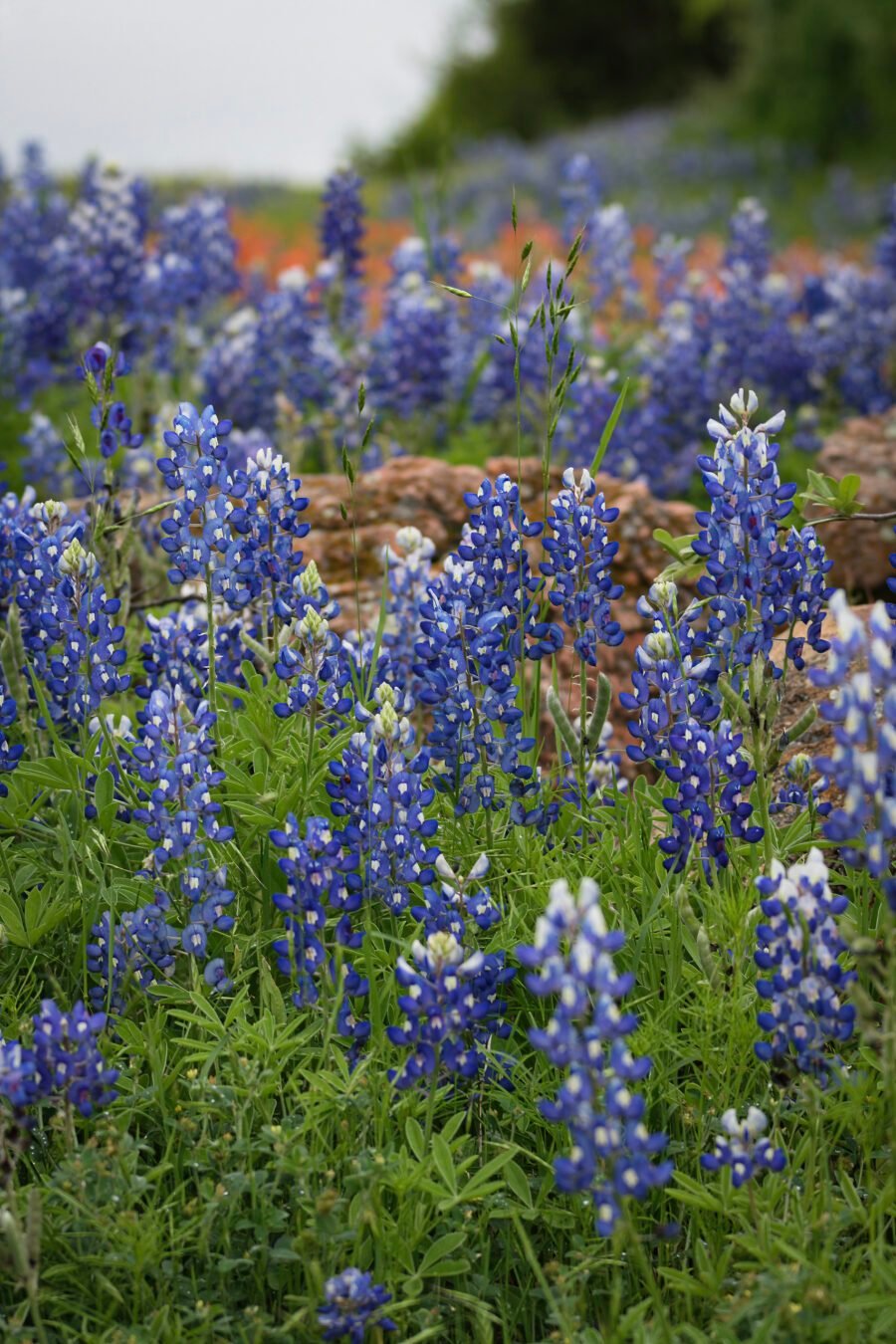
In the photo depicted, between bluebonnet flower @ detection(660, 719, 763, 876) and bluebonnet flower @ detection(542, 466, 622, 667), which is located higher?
bluebonnet flower @ detection(542, 466, 622, 667)

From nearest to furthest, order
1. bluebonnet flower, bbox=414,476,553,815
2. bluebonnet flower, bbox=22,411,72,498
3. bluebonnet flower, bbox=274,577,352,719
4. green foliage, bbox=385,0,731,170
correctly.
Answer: bluebonnet flower, bbox=274,577,352,719 < bluebonnet flower, bbox=414,476,553,815 < bluebonnet flower, bbox=22,411,72,498 < green foliage, bbox=385,0,731,170

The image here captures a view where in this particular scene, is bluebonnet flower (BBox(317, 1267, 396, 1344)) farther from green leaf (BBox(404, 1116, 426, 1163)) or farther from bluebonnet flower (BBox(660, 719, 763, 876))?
bluebonnet flower (BBox(660, 719, 763, 876))

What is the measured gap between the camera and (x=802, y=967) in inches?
97.3

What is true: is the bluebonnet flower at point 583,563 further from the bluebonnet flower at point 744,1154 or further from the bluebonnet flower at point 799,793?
the bluebonnet flower at point 744,1154

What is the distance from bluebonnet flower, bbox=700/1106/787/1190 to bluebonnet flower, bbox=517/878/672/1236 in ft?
1.04

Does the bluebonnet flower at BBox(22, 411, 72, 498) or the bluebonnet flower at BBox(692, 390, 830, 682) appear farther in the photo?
the bluebonnet flower at BBox(22, 411, 72, 498)

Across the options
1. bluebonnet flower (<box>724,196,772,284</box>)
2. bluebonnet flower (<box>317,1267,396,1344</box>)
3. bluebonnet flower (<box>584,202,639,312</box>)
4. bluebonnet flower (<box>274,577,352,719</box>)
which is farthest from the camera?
bluebonnet flower (<box>584,202,639,312</box>)

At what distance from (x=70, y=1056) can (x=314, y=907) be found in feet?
1.67

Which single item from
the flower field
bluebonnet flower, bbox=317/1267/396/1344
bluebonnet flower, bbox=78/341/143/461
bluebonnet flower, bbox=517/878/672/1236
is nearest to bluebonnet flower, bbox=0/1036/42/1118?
the flower field

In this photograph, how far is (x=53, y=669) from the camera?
3258 mm

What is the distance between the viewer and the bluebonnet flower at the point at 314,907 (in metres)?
2.72

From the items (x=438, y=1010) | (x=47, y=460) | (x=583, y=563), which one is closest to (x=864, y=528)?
(x=583, y=563)

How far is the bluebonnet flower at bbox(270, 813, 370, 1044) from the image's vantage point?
2.72m

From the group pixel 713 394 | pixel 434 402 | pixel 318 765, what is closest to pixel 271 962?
pixel 318 765
